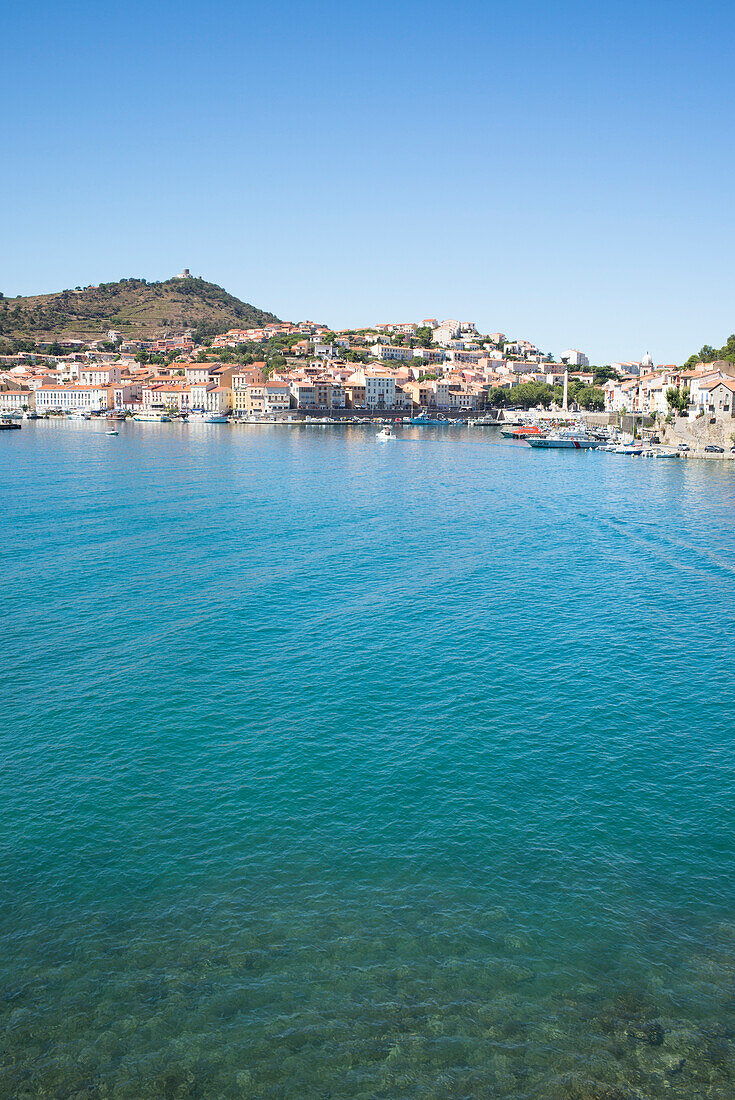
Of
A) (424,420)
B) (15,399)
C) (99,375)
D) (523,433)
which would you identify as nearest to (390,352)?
(424,420)

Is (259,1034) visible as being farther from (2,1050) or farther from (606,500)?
(606,500)

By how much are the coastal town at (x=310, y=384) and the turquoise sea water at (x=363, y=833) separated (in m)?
59.6

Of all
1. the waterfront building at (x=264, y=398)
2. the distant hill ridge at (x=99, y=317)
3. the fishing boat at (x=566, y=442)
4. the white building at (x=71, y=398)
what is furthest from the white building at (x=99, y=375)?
the fishing boat at (x=566, y=442)

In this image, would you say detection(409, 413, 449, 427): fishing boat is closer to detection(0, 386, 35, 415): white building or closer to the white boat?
the white boat

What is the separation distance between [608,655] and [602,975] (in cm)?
837

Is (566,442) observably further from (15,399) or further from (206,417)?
(15,399)

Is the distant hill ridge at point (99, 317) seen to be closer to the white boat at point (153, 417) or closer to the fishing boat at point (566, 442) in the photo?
the white boat at point (153, 417)

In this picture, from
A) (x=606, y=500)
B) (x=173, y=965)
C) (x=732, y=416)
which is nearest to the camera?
(x=173, y=965)

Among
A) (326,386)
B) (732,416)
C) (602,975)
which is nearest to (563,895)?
(602,975)

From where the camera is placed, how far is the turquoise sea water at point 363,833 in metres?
5.90

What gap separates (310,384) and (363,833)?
3994 inches

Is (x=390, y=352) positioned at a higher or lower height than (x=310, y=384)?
higher

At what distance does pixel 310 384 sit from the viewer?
106m

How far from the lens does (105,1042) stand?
19.3 ft
